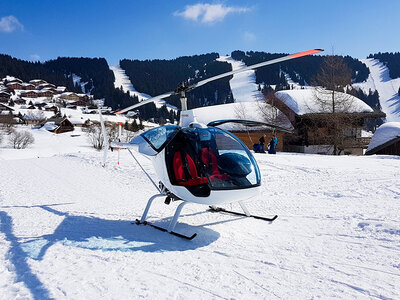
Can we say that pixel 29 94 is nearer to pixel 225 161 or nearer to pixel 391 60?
pixel 225 161

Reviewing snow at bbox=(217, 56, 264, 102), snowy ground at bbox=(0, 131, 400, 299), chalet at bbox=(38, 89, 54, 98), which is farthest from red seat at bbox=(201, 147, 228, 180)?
chalet at bbox=(38, 89, 54, 98)

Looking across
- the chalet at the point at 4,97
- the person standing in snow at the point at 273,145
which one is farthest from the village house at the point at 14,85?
the person standing in snow at the point at 273,145

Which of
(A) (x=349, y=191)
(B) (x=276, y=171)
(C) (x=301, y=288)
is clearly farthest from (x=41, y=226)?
(B) (x=276, y=171)

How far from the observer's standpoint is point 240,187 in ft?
13.3

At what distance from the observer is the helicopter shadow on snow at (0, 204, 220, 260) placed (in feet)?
12.3

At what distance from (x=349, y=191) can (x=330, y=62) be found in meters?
20.0

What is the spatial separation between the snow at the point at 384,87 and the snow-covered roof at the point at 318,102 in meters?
65.8

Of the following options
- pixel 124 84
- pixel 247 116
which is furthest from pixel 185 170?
pixel 124 84

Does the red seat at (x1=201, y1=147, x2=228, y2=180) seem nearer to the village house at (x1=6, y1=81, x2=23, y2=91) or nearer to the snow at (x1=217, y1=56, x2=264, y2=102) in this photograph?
the snow at (x1=217, y1=56, x2=264, y2=102)

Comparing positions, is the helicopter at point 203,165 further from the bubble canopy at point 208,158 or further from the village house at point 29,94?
the village house at point 29,94

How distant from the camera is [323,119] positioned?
75.6 ft

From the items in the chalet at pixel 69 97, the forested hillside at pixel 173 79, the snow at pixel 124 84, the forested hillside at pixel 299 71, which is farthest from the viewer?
the forested hillside at pixel 299 71

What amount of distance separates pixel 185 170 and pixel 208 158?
427 millimetres

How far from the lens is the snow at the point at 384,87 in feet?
315
